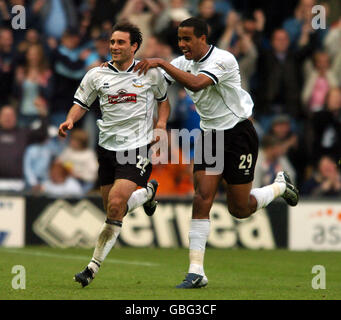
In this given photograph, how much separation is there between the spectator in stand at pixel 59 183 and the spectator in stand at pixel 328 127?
13.0 ft

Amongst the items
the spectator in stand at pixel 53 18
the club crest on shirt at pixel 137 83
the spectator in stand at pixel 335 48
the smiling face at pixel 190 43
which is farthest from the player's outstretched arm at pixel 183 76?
the spectator in stand at pixel 335 48

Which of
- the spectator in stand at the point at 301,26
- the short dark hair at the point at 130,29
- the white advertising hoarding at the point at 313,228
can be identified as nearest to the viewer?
the short dark hair at the point at 130,29

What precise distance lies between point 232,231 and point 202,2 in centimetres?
390

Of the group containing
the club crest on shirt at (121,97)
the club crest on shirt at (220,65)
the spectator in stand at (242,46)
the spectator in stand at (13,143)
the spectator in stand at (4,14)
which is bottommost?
the club crest on shirt at (121,97)

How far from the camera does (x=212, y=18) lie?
15.7m

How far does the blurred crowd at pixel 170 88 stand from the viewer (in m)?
14.9

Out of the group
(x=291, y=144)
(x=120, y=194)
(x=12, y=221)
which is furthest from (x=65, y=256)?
(x=291, y=144)

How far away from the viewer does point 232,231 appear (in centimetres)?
1443

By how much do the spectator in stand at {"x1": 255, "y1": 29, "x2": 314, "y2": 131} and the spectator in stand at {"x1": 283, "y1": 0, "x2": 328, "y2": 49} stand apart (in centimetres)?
22

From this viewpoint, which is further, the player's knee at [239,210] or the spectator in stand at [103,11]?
the spectator in stand at [103,11]

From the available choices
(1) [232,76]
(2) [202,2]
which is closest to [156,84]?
(1) [232,76]

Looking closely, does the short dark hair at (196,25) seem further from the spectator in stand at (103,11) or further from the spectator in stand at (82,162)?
the spectator in stand at (103,11)

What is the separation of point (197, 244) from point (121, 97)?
1604 millimetres
